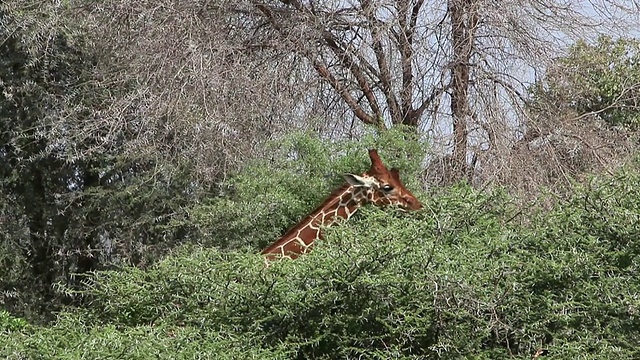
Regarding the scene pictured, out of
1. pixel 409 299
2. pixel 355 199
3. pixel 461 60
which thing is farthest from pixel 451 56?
pixel 409 299

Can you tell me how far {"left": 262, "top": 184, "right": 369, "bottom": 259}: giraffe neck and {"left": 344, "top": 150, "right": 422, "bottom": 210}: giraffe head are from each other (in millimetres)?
55

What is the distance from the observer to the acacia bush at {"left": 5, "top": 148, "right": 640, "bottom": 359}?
3834 mm

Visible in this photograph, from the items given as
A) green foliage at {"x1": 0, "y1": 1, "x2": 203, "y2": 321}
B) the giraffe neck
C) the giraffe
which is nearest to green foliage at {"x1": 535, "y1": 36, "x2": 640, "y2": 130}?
the giraffe

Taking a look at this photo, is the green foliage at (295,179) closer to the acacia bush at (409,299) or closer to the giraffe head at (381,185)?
the giraffe head at (381,185)

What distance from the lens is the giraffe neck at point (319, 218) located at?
5953 mm

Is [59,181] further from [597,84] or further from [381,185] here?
[597,84]

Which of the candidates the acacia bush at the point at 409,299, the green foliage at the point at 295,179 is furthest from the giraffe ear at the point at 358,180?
the acacia bush at the point at 409,299

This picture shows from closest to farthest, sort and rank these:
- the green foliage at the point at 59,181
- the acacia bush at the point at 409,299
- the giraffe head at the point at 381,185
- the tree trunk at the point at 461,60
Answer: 1. the acacia bush at the point at 409,299
2. the giraffe head at the point at 381,185
3. the tree trunk at the point at 461,60
4. the green foliage at the point at 59,181

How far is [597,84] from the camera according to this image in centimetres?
825

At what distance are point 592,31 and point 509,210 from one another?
350 cm

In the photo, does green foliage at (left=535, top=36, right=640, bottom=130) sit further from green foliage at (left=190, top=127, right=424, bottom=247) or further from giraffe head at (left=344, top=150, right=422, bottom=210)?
giraffe head at (left=344, top=150, right=422, bottom=210)

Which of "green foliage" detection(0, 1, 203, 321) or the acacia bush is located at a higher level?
"green foliage" detection(0, 1, 203, 321)

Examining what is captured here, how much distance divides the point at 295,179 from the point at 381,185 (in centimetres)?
106

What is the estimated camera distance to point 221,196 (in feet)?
27.2
